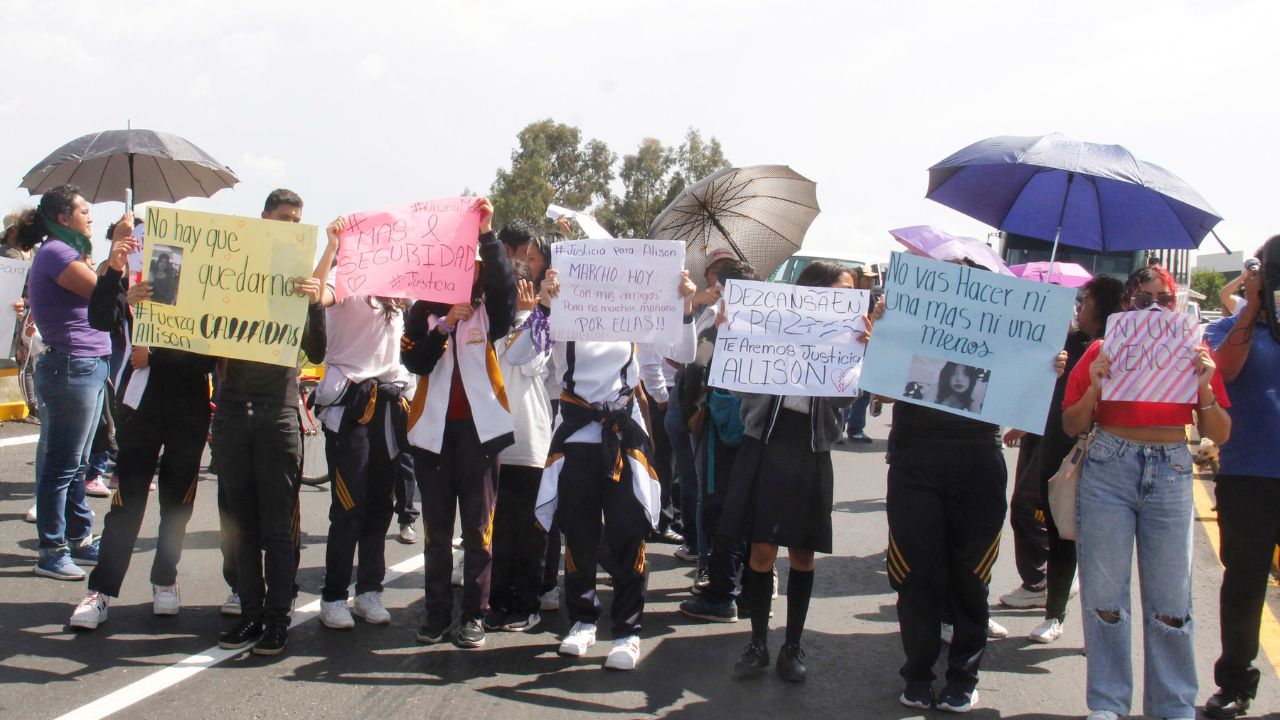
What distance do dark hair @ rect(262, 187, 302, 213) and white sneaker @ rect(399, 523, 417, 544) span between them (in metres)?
2.84

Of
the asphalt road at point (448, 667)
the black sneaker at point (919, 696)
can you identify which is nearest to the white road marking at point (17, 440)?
the asphalt road at point (448, 667)

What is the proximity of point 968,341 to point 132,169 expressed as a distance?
482cm

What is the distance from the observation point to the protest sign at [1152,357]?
4.27 metres

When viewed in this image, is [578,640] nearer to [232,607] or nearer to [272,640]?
[272,640]

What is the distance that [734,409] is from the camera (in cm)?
597

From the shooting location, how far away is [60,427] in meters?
5.97

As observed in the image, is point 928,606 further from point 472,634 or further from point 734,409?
point 472,634

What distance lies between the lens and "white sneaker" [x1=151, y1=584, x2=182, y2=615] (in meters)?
5.36

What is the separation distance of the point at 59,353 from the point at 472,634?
2914mm

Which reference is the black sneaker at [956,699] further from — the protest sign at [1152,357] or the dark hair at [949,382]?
the protest sign at [1152,357]

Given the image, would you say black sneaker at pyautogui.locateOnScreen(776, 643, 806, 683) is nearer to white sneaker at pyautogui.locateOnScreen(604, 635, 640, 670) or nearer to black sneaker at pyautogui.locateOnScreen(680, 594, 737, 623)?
white sneaker at pyautogui.locateOnScreen(604, 635, 640, 670)

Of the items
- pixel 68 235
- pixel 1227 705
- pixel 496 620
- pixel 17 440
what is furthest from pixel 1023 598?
pixel 17 440

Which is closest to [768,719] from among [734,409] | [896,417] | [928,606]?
[928,606]

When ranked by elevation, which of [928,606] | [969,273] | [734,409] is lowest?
[928,606]
